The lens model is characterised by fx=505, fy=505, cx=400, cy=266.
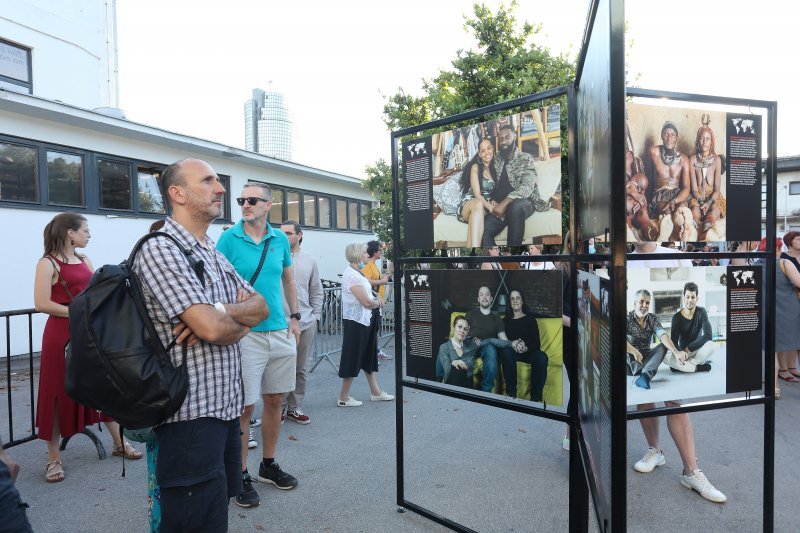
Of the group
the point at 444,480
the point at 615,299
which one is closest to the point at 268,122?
the point at 444,480

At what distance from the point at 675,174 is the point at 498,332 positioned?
113 cm

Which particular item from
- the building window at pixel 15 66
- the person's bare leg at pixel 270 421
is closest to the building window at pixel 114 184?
the building window at pixel 15 66

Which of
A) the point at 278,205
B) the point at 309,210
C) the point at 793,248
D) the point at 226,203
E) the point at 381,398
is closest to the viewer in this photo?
the point at 381,398

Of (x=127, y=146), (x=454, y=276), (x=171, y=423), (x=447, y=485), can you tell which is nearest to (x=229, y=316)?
(x=171, y=423)

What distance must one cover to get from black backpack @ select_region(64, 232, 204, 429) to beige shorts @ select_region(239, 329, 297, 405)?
5.24ft

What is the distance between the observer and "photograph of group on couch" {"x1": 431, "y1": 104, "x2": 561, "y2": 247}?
248 centimetres

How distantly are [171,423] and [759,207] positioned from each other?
278 cm

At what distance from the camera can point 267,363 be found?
3.69m

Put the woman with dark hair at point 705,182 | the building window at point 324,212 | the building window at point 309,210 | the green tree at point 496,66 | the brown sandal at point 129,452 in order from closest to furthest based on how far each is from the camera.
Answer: the woman with dark hair at point 705,182 → the brown sandal at point 129,452 → the green tree at point 496,66 → the building window at point 309,210 → the building window at point 324,212

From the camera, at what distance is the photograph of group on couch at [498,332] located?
254 cm

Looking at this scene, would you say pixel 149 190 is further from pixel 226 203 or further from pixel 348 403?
pixel 348 403

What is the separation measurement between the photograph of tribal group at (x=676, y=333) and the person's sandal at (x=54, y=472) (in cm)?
411

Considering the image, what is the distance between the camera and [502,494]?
3.59 m

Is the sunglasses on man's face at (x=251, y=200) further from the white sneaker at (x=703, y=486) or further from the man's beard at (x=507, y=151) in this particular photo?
the white sneaker at (x=703, y=486)
